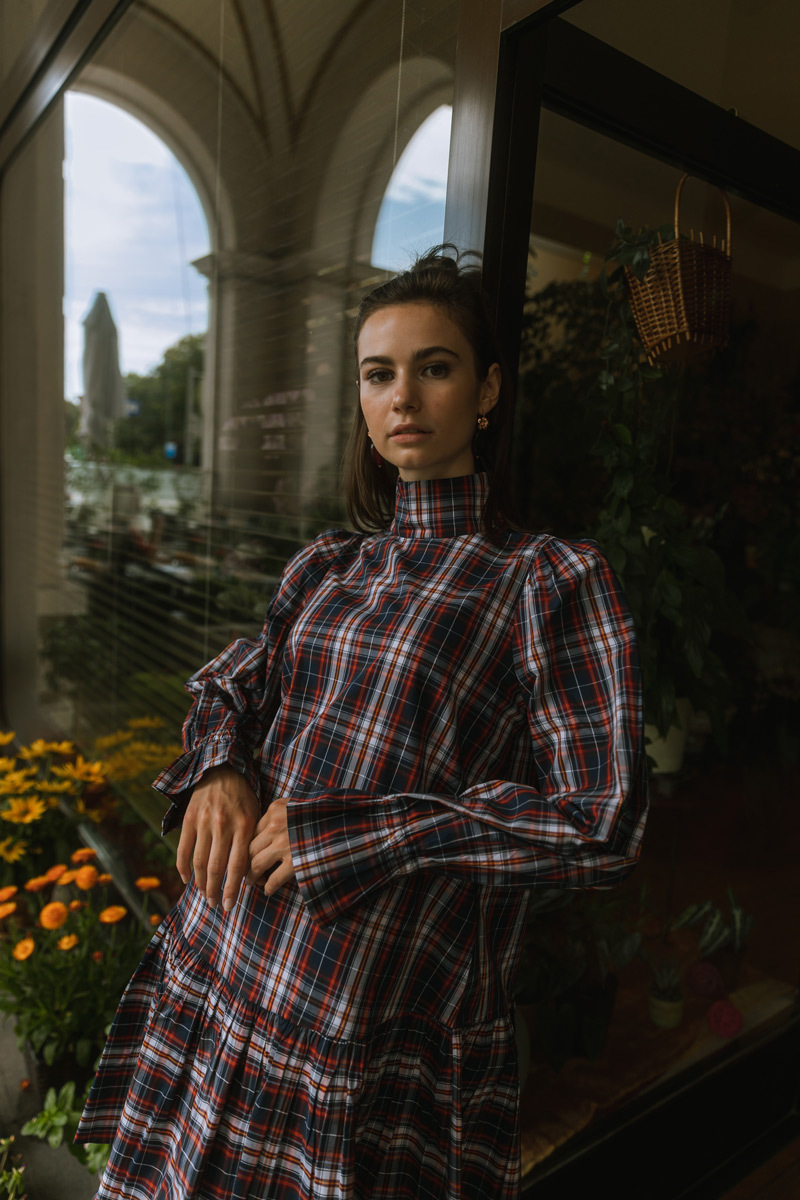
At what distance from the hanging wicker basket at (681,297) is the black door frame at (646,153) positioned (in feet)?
0.56

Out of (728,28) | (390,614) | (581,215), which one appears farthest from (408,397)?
(728,28)

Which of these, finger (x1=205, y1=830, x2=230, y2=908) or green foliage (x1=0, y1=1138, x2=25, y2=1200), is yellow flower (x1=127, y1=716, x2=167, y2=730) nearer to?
green foliage (x1=0, y1=1138, x2=25, y2=1200)

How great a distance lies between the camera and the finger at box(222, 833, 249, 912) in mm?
981

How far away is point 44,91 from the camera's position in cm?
340

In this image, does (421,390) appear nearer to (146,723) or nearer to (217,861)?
(217,861)

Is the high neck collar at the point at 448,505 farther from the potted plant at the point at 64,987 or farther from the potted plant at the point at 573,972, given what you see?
the potted plant at the point at 64,987

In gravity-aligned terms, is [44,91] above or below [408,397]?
above

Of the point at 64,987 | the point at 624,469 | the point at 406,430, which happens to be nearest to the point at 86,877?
the point at 64,987

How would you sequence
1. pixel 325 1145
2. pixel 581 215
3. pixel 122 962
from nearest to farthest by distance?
pixel 325 1145 < pixel 581 215 < pixel 122 962

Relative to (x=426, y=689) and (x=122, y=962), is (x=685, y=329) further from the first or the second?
(x=122, y=962)

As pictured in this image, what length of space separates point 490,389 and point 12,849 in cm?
199

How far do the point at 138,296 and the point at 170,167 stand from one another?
473 mm

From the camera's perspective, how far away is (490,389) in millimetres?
1155

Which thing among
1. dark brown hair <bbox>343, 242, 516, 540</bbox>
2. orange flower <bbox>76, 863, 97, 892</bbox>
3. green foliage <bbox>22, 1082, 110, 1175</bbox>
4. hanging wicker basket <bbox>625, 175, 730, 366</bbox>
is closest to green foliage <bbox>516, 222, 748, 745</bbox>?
hanging wicker basket <bbox>625, 175, 730, 366</bbox>
